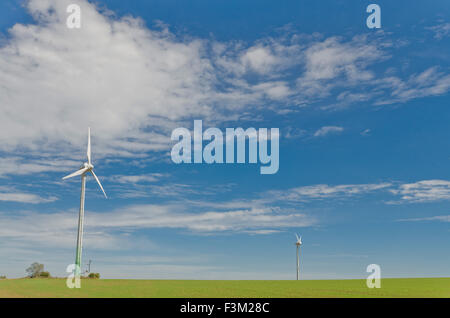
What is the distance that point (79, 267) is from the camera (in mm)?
67062

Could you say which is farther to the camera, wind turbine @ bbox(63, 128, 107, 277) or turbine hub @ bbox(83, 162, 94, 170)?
turbine hub @ bbox(83, 162, 94, 170)

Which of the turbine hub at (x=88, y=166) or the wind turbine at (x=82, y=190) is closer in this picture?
the wind turbine at (x=82, y=190)

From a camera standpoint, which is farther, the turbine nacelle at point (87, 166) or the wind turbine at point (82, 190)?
the turbine nacelle at point (87, 166)

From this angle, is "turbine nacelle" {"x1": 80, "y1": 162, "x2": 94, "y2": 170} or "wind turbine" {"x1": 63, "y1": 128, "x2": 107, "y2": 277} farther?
"turbine nacelle" {"x1": 80, "y1": 162, "x2": 94, "y2": 170}
